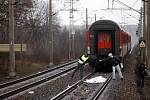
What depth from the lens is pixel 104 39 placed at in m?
27.3

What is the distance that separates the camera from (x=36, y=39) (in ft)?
161

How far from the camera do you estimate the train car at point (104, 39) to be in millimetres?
26625

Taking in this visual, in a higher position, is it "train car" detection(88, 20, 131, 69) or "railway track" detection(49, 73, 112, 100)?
"train car" detection(88, 20, 131, 69)

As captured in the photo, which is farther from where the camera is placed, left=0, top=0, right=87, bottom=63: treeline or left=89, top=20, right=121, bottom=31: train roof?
left=0, top=0, right=87, bottom=63: treeline

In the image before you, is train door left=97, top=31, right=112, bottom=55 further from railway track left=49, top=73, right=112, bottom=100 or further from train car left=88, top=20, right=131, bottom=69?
railway track left=49, top=73, right=112, bottom=100

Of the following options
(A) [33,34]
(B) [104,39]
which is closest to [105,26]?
(B) [104,39]

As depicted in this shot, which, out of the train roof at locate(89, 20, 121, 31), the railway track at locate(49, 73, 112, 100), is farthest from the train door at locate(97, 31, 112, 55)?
the railway track at locate(49, 73, 112, 100)

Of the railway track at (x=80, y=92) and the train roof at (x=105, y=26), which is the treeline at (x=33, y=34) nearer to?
the train roof at (x=105, y=26)

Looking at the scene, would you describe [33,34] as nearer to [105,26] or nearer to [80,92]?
[105,26]

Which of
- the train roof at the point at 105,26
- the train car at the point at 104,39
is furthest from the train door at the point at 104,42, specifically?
the train roof at the point at 105,26

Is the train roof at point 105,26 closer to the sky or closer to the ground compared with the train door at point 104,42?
closer to the sky

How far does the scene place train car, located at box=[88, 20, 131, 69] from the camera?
26625 mm

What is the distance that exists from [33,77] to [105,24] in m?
6.46

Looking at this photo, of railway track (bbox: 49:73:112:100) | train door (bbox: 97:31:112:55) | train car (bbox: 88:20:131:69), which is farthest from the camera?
train door (bbox: 97:31:112:55)
